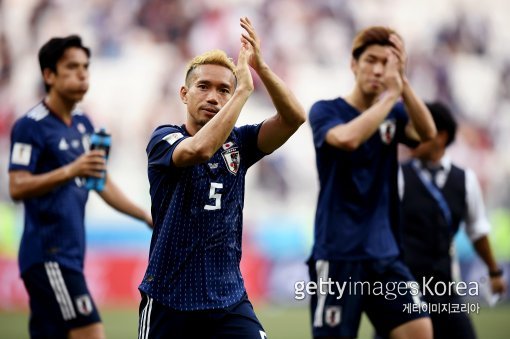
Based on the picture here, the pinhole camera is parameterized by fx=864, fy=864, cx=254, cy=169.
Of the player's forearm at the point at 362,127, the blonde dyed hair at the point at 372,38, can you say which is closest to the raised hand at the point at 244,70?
the player's forearm at the point at 362,127

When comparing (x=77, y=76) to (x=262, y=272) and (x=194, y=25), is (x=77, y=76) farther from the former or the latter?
(x=194, y=25)

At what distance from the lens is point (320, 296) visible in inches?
233

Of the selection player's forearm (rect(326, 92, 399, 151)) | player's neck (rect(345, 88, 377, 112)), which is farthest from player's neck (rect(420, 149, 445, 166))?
player's forearm (rect(326, 92, 399, 151))

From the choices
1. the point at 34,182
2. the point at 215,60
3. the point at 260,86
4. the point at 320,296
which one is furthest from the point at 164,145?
the point at 260,86

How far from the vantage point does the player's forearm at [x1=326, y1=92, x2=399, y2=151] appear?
18.8 ft

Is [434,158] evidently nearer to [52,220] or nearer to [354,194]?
[354,194]

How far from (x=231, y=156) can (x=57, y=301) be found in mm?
2200

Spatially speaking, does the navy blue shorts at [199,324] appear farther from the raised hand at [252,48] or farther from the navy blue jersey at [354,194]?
the navy blue jersey at [354,194]

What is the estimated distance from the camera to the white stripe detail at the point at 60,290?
602 centimetres

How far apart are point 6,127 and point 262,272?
5133mm

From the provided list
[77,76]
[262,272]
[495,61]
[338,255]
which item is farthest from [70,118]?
[495,61]

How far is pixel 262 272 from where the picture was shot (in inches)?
570

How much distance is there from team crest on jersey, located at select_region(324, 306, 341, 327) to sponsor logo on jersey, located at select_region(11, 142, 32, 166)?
7.70 ft

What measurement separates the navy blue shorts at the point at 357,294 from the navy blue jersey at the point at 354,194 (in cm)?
8
